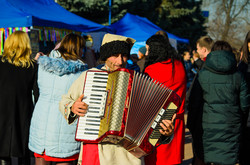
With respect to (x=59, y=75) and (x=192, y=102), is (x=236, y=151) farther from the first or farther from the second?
(x=59, y=75)

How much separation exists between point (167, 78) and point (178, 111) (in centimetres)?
35

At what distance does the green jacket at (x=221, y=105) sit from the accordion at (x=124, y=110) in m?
1.30

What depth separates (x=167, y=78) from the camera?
3.20 m

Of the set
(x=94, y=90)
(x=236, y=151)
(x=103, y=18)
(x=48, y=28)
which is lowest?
(x=236, y=151)

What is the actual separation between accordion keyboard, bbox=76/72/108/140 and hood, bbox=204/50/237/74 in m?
→ 1.71

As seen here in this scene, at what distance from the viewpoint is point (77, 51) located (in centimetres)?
340

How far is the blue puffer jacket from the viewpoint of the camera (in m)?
3.13

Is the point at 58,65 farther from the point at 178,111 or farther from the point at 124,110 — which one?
the point at 178,111

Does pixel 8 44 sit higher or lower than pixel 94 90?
higher

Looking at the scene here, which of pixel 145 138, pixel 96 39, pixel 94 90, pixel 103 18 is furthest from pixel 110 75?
pixel 103 18

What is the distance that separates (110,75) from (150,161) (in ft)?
4.22

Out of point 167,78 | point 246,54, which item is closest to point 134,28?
point 246,54

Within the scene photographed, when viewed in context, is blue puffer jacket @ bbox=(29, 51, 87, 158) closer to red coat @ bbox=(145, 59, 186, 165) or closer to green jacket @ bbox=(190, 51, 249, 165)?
red coat @ bbox=(145, 59, 186, 165)

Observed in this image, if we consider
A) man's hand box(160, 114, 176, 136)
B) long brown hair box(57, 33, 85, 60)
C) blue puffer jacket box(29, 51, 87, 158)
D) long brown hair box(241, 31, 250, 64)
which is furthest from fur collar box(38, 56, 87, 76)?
long brown hair box(241, 31, 250, 64)
